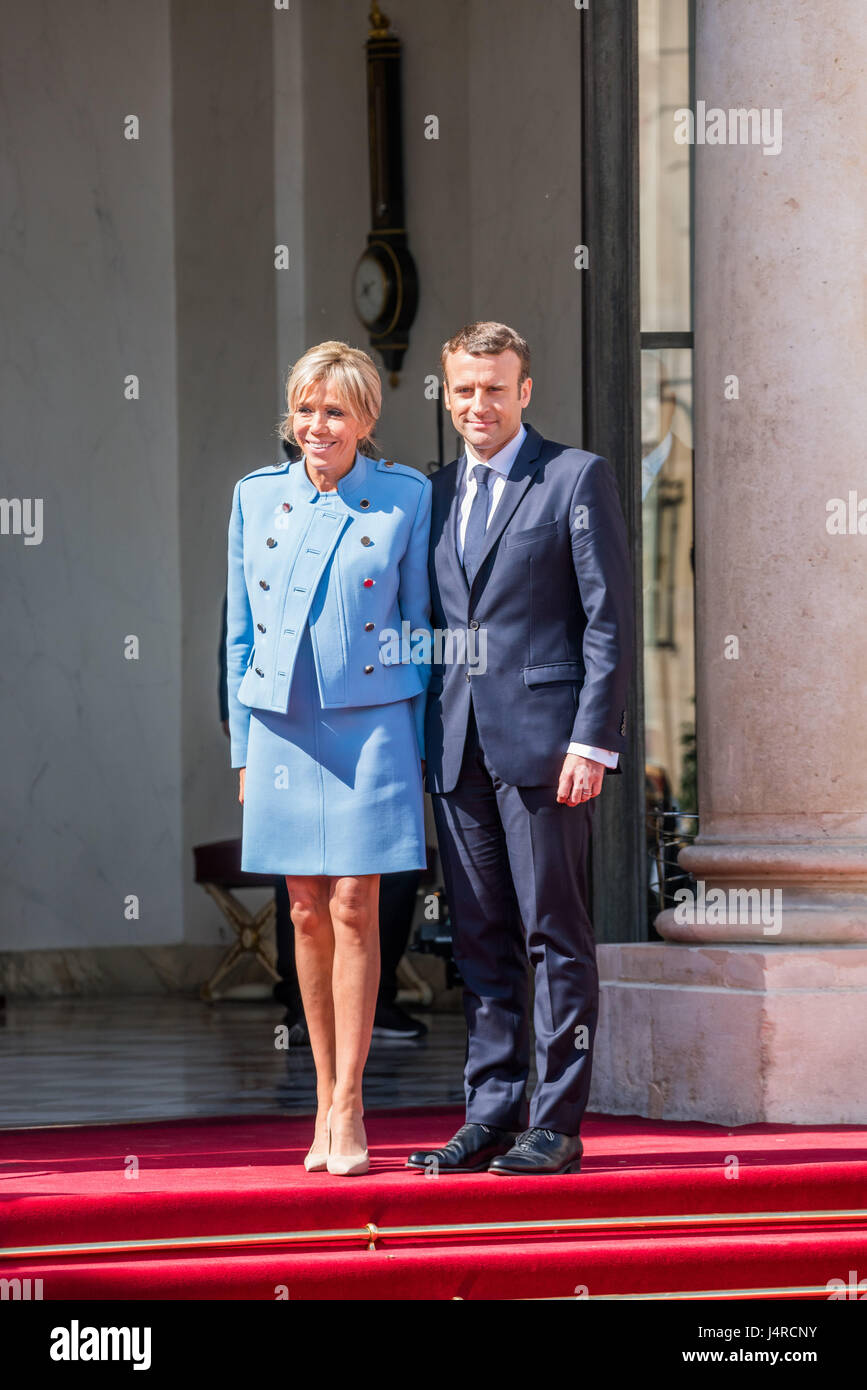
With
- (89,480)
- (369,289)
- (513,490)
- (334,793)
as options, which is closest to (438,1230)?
(334,793)

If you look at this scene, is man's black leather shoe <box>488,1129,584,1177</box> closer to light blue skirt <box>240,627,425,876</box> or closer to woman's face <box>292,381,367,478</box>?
light blue skirt <box>240,627,425,876</box>

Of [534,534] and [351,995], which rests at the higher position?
[534,534]

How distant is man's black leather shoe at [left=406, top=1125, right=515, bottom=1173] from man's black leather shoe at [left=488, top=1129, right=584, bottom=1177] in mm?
53

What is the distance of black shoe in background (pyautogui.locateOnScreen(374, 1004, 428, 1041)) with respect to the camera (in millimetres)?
8477

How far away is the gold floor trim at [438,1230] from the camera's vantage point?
431 centimetres

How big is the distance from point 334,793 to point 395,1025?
3858 mm

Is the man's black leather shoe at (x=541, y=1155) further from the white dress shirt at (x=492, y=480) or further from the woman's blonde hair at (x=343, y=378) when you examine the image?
the woman's blonde hair at (x=343, y=378)

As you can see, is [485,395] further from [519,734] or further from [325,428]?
[519,734]

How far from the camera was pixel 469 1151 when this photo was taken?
4.79m

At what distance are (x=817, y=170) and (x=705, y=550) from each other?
3.56ft

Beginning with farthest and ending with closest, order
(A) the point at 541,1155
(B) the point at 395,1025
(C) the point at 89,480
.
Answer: (C) the point at 89,480 → (B) the point at 395,1025 → (A) the point at 541,1155

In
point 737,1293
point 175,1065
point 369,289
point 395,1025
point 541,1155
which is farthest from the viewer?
point 369,289

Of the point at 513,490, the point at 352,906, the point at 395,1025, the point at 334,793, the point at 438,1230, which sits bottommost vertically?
the point at 395,1025

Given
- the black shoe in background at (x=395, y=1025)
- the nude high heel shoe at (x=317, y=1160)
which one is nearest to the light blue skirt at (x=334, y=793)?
the nude high heel shoe at (x=317, y=1160)
